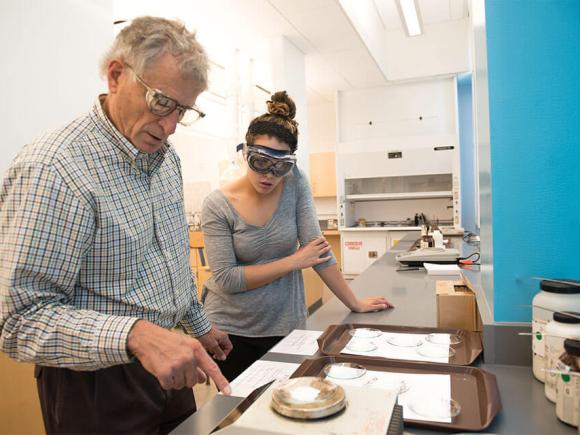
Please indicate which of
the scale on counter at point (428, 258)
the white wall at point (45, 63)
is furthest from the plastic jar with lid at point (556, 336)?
the white wall at point (45, 63)

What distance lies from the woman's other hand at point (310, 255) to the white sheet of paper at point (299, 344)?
8.6 inches

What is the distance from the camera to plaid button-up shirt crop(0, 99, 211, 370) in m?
0.79

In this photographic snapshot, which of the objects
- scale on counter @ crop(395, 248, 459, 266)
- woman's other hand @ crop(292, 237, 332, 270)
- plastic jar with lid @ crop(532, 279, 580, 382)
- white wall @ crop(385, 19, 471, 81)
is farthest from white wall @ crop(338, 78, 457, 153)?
plastic jar with lid @ crop(532, 279, 580, 382)

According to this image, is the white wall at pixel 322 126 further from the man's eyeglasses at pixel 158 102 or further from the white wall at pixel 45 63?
the man's eyeglasses at pixel 158 102

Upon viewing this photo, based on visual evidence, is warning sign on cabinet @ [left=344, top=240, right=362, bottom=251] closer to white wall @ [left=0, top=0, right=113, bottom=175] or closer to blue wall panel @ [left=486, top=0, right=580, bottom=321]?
white wall @ [left=0, top=0, right=113, bottom=175]

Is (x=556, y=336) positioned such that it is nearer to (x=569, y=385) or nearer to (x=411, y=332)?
(x=569, y=385)

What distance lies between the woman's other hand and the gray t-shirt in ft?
0.40

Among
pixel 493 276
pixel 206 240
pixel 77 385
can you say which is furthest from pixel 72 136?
pixel 493 276

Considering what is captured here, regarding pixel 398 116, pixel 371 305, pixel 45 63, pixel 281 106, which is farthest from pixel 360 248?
pixel 45 63

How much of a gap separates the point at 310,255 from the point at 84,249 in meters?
0.75

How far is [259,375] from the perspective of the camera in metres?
1.01

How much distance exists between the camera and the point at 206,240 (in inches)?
59.4

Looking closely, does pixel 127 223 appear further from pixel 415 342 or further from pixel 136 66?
pixel 415 342

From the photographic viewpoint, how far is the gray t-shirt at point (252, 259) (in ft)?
4.88
